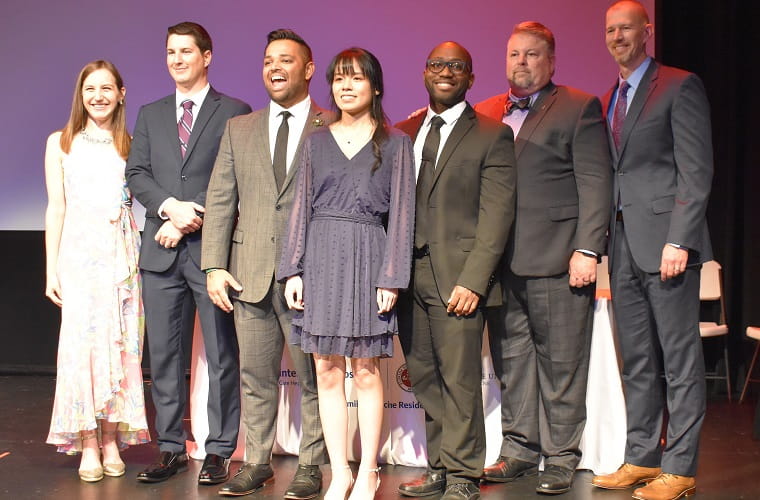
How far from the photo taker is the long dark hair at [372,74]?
314 centimetres

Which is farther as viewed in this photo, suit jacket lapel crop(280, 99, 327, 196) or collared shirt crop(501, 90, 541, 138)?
collared shirt crop(501, 90, 541, 138)

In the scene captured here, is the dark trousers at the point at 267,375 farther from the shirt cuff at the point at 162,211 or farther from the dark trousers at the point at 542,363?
the dark trousers at the point at 542,363

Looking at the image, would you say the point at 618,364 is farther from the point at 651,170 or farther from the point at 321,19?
the point at 321,19

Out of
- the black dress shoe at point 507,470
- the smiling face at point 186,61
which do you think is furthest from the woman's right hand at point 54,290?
the black dress shoe at point 507,470

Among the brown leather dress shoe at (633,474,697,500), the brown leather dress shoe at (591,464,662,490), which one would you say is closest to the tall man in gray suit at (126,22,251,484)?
the brown leather dress shoe at (591,464,662,490)

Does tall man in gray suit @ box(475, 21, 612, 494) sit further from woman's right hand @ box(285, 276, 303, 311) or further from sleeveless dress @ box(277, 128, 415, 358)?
woman's right hand @ box(285, 276, 303, 311)

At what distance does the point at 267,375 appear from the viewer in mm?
3582

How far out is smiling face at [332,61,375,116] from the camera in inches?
124

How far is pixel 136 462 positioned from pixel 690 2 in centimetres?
415

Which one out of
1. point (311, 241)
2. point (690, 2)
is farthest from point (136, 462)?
point (690, 2)

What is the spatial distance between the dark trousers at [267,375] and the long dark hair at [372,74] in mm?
701

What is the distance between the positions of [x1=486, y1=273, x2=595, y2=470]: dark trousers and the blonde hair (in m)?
1.71

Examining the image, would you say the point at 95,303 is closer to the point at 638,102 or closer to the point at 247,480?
the point at 247,480

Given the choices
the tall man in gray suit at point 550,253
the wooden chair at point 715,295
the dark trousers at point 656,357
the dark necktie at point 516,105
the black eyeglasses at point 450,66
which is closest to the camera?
the black eyeglasses at point 450,66
